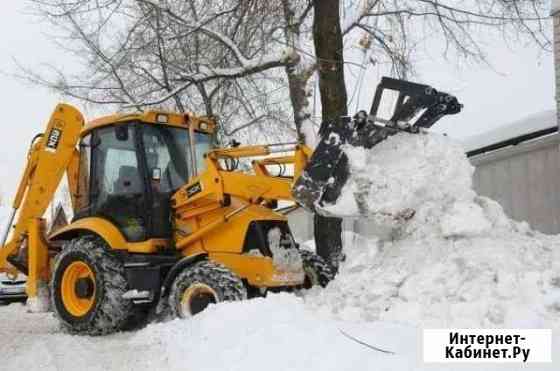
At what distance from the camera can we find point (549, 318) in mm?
4586

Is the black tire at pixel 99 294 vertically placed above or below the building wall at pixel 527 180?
below

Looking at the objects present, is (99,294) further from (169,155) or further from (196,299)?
(169,155)

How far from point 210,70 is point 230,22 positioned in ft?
3.43

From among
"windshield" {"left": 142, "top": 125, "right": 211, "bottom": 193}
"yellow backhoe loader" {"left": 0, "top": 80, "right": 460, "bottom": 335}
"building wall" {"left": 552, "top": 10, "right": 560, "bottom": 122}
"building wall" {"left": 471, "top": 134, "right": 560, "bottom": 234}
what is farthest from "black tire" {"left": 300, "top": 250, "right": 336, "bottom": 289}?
"building wall" {"left": 552, "top": 10, "right": 560, "bottom": 122}

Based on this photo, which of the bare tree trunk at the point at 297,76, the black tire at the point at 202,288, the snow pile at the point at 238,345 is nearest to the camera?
the snow pile at the point at 238,345

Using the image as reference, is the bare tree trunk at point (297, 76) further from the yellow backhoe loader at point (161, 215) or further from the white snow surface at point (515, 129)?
the white snow surface at point (515, 129)

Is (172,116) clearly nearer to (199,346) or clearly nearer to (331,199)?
(331,199)

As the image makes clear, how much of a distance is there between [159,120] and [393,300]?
3.60 meters

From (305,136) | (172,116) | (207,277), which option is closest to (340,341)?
(207,277)

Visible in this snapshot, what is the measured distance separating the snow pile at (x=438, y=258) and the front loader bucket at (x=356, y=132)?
12 centimetres

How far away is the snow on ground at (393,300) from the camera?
4.70 m

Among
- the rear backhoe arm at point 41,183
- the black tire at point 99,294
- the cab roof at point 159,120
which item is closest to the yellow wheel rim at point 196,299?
the black tire at point 99,294

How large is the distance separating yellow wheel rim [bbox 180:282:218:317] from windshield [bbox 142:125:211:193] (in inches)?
54.7

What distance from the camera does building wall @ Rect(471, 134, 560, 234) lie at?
10102 millimetres
